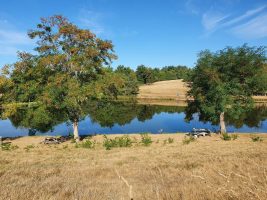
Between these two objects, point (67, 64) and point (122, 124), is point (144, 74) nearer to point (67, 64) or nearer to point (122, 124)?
point (122, 124)

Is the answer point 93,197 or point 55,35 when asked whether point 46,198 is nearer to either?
point 93,197

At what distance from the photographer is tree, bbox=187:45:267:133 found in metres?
38.8

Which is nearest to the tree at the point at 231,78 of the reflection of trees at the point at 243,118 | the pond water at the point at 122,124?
the pond water at the point at 122,124

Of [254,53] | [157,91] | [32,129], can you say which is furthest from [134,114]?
[157,91]

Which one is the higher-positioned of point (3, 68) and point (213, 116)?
point (3, 68)

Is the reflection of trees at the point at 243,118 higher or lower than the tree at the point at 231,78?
lower

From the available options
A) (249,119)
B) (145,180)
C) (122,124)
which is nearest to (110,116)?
(122,124)

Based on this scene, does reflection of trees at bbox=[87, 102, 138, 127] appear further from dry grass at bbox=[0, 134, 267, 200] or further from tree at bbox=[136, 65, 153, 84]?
tree at bbox=[136, 65, 153, 84]

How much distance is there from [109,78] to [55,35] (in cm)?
784

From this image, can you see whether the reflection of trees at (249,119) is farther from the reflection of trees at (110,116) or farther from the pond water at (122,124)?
the reflection of trees at (110,116)

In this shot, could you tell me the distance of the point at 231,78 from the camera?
132ft

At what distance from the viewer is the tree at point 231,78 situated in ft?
127

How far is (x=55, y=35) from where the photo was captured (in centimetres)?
3381

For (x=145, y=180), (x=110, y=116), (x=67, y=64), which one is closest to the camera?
(x=145, y=180)
